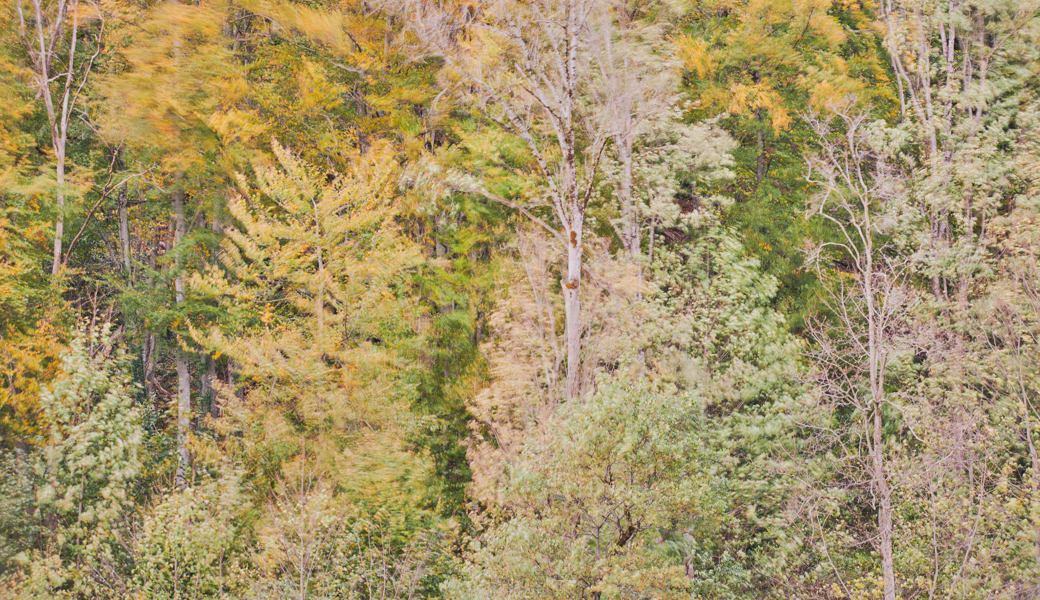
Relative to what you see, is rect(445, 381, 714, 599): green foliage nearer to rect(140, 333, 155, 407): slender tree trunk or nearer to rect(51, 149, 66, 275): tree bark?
rect(51, 149, 66, 275): tree bark

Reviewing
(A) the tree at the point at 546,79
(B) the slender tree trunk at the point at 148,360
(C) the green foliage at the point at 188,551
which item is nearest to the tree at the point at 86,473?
(C) the green foliage at the point at 188,551

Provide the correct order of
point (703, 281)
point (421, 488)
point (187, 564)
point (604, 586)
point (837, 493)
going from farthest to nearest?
1. point (703, 281)
2. point (421, 488)
3. point (837, 493)
4. point (187, 564)
5. point (604, 586)

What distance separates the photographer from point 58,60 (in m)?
16.2

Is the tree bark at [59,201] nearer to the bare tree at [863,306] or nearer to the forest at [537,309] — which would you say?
the forest at [537,309]

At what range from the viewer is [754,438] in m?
12.9

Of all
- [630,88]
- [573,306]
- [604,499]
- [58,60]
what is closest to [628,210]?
[630,88]

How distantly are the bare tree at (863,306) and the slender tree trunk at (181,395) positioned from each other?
13733 millimetres

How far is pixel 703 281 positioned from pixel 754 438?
11.0 feet

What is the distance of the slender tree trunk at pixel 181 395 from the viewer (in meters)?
15.0

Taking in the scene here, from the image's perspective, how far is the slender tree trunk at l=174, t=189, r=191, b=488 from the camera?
49.4 feet

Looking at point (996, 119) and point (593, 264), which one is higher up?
point (996, 119)

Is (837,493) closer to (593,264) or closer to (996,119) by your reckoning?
(593,264)

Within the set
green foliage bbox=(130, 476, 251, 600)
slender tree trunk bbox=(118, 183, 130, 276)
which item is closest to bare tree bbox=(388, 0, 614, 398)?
green foliage bbox=(130, 476, 251, 600)

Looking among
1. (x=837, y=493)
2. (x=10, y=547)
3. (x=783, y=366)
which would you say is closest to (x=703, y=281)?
(x=783, y=366)
